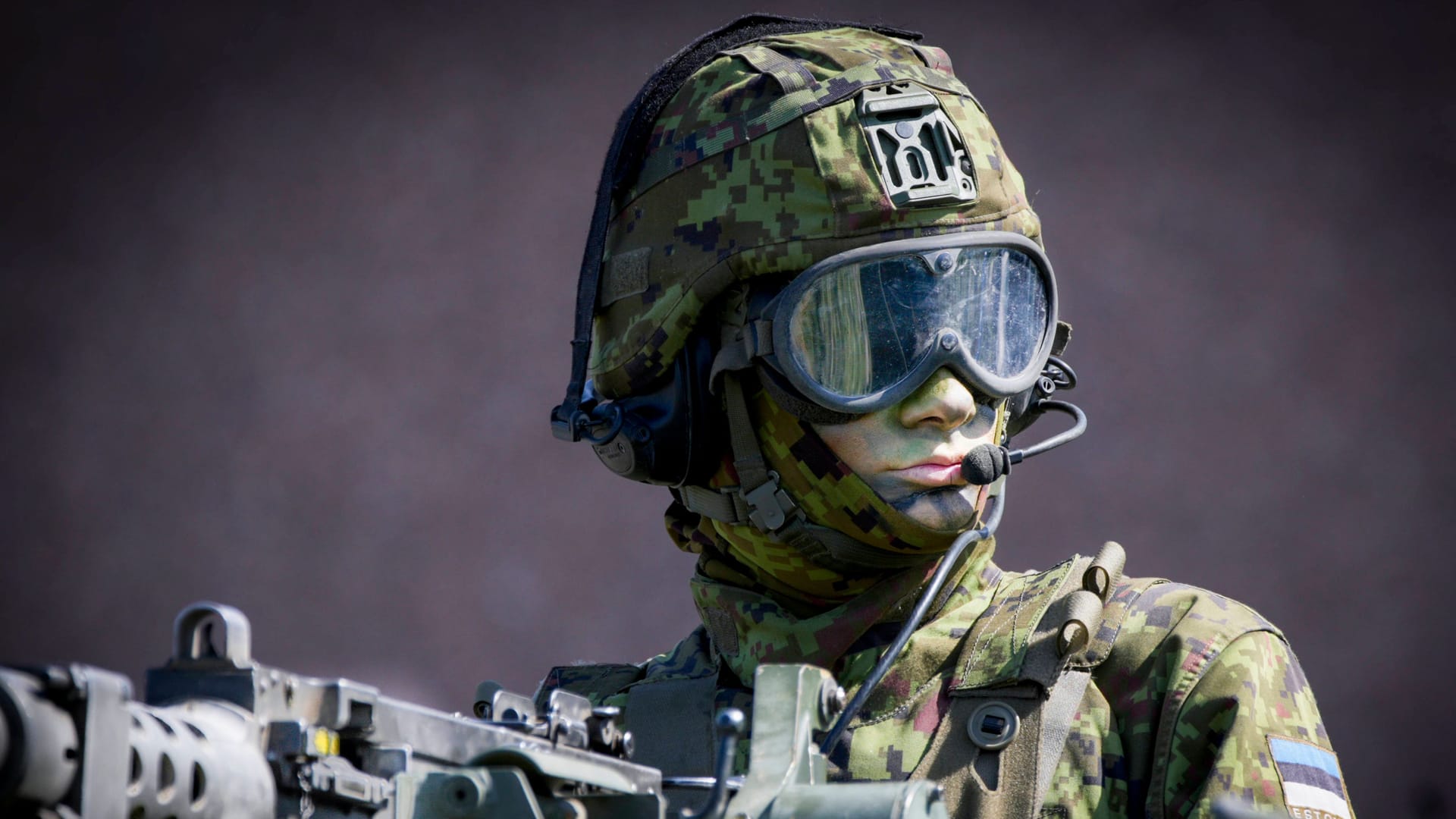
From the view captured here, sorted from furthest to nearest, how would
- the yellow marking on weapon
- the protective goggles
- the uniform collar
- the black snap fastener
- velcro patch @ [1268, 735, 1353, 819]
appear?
the uniform collar
the protective goggles
the black snap fastener
velcro patch @ [1268, 735, 1353, 819]
the yellow marking on weapon

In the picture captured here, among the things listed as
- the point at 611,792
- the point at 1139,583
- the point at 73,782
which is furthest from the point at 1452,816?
the point at 73,782

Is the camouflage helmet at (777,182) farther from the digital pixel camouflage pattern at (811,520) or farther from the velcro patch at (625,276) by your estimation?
the digital pixel camouflage pattern at (811,520)

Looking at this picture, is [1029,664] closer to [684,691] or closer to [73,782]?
[684,691]

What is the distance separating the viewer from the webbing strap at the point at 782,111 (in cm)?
318

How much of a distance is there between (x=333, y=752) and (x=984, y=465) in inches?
53.0

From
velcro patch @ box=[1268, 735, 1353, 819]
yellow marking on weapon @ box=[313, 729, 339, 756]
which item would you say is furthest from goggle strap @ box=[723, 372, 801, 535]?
yellow marking on weapon @ box=[313, 729, 339, 756]

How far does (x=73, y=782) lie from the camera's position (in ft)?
5.51

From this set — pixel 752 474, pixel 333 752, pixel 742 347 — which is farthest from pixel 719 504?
pixel 333 752

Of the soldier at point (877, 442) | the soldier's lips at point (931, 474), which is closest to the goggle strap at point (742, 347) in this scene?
the soldier at point (877, 442)

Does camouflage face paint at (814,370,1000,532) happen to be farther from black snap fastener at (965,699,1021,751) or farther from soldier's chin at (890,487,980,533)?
black snap fastener at (965,699,1021,751)

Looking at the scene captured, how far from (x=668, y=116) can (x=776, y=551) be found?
0.79 metres

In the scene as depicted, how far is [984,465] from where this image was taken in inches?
119

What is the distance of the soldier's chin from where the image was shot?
306cm

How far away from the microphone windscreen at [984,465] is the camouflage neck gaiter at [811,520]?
113mm
